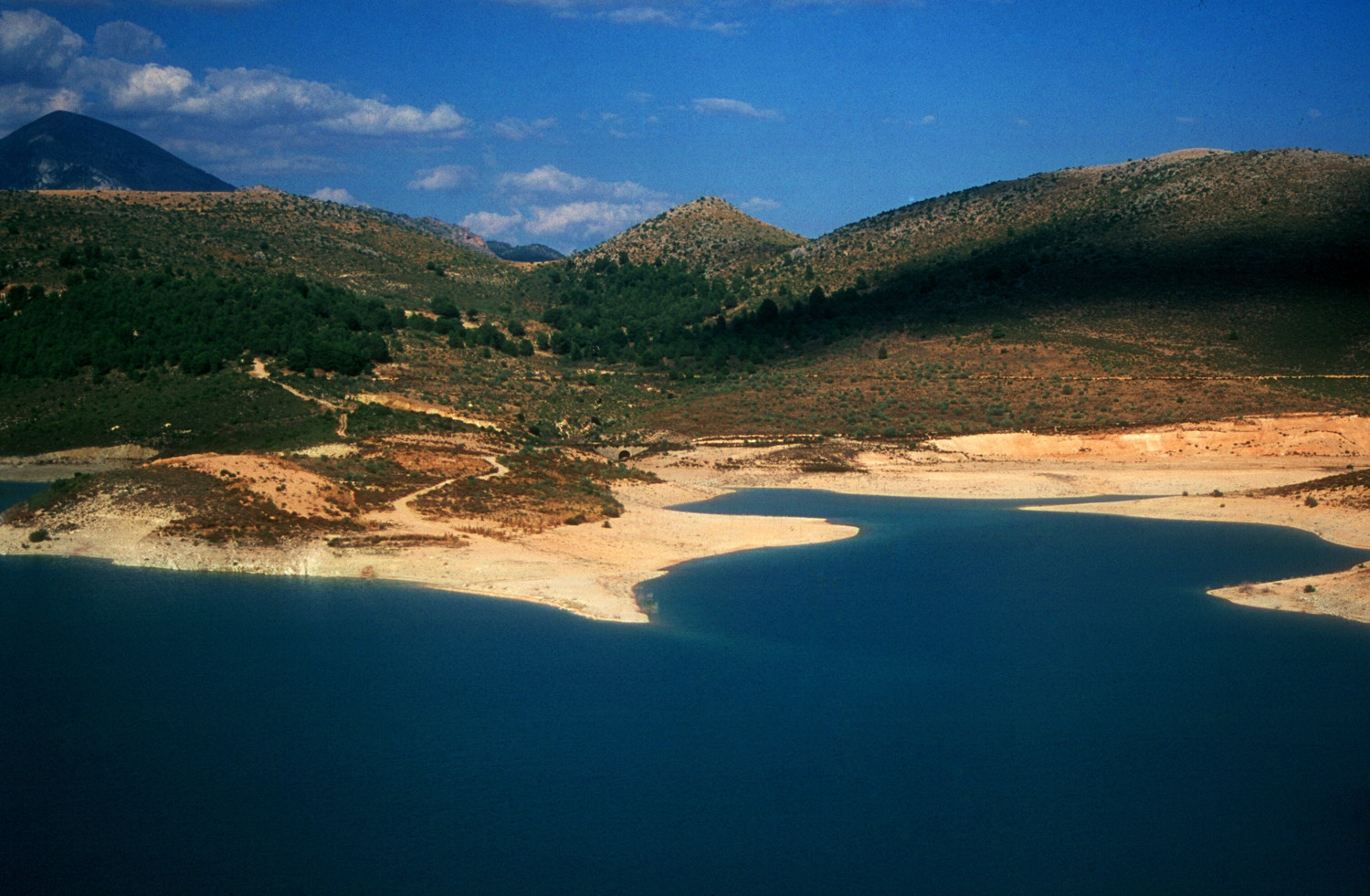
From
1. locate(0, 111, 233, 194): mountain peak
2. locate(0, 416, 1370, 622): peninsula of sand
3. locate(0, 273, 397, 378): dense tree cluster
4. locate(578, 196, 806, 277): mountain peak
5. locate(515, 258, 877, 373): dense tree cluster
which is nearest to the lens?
locate(0, 416, 1370, 622): peninsula of sand

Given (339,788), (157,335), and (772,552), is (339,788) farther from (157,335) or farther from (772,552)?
(157,335)

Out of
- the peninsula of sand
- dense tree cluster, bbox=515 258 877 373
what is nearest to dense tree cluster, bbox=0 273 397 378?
the peninsula of sand

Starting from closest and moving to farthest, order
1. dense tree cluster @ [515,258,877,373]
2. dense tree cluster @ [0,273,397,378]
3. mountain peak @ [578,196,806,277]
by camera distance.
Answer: dense tree cluster @ [0,273,397,378] → dense tree cluster @ [515,258,877,373] → mountain peak @ [578,196,806,277]

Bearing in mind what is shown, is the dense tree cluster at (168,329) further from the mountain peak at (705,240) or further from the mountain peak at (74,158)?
the mountain peak at (74,158)

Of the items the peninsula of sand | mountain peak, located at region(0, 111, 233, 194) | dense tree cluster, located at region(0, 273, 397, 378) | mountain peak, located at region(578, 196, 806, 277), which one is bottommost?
the peninsula of sand

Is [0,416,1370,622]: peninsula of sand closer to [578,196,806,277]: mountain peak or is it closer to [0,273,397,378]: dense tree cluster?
[0,273,397,378]: dense tree cluster

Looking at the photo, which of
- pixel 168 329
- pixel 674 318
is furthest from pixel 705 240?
pixel 168 329

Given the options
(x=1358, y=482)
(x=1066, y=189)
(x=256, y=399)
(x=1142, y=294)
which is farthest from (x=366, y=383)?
(x=1066, y=189)
